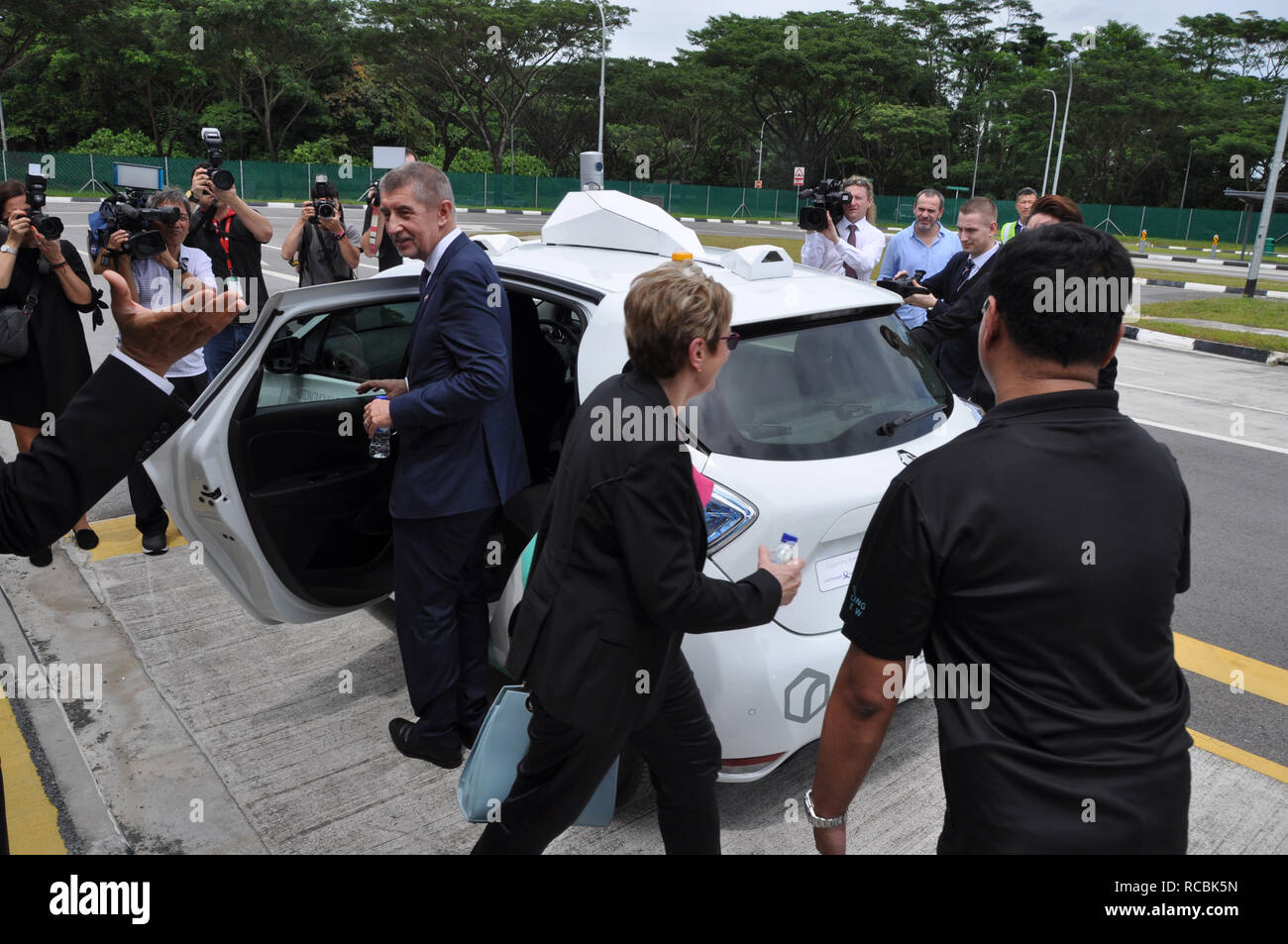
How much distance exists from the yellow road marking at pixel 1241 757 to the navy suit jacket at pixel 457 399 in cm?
261

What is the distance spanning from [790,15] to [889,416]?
54797 mm

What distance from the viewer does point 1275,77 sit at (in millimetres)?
54875

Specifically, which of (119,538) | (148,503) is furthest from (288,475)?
(119,538)

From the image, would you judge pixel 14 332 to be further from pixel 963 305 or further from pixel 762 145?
pixel 762 145

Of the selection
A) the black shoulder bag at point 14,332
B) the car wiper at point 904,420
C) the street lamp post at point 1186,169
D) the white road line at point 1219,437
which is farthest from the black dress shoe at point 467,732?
the street lamp post at point 1186,169

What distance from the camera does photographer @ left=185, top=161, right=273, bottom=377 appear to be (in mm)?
5938

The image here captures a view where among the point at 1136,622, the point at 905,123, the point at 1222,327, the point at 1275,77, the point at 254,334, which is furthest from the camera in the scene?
the point at 1275,77

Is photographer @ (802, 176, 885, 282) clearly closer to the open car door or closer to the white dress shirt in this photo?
the white dress shirt

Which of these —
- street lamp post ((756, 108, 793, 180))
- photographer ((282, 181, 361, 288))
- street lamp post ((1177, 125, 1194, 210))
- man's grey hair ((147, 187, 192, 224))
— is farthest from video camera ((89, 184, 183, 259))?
street lamp post ((1177, 125, 1194, 210))

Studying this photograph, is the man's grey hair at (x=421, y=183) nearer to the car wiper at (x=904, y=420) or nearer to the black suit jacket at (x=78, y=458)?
the car wiper at (x=904, y=420)

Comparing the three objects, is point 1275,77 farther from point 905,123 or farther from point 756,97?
point 756,97

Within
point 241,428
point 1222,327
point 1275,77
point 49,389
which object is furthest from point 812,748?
point 1275,77

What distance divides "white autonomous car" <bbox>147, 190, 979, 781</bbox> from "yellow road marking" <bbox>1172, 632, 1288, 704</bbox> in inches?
69.7

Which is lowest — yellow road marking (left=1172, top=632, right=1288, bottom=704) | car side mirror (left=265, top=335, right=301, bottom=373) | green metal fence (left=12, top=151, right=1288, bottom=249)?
yellow road marking (left=1172, top=632, right=1288, bottom=704)
